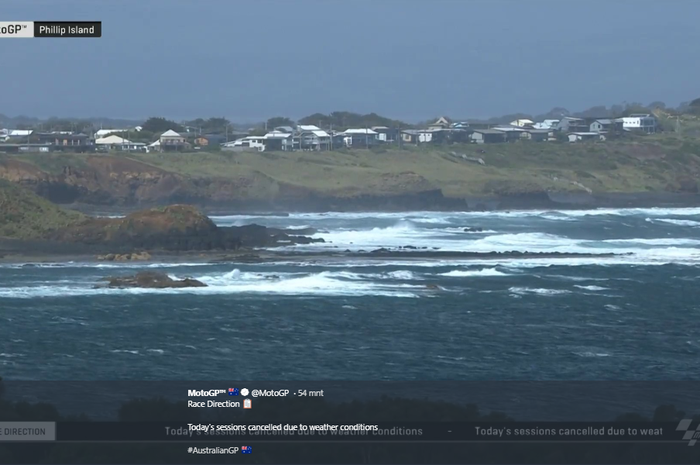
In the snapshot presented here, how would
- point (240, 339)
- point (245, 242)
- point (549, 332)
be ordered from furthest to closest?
point (245, 242)
point (549, 332)
point (240, 339)

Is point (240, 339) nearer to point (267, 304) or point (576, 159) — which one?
point (267, 304)

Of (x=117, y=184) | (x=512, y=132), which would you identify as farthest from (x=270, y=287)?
(x=512, y=132)

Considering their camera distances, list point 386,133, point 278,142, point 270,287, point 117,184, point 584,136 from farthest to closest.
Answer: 1. point 584,136
2. point 386,133
3. point 278,142
4. point 117,184
5. point 270,287

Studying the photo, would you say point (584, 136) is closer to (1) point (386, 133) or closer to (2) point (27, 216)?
(1) point (386, 133)

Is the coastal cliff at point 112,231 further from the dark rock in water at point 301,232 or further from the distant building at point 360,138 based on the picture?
the distant building at point 360,138

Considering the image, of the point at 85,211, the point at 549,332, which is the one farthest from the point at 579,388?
the point at 85,211

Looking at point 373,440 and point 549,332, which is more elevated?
point 373,440
